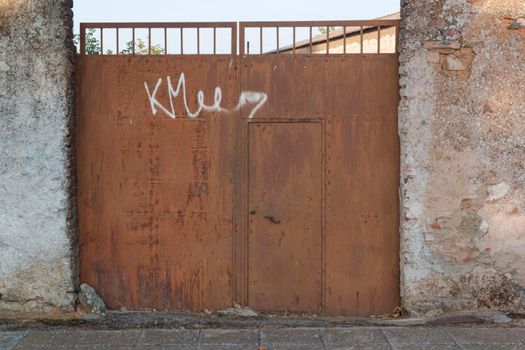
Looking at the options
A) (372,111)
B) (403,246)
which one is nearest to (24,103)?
(372,111)

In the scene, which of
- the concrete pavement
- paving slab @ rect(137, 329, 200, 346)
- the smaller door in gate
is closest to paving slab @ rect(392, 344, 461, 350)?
the concrete pavement

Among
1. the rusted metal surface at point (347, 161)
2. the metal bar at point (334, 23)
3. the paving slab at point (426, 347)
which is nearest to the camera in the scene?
the paving slab at point (426, 347)

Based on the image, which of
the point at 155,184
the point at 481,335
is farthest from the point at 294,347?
the point at 155,184

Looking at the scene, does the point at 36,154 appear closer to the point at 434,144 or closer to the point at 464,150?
the point at 434,144

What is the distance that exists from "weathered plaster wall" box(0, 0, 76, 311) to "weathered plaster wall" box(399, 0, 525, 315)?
2.83 m

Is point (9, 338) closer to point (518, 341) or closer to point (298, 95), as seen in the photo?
point (298, 95)

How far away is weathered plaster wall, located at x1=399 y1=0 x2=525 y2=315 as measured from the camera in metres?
5.79

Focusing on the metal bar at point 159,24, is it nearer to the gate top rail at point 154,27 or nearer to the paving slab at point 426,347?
the gate top rail at point 154,27

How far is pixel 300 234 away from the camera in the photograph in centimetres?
610

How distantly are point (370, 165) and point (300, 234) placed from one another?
84 centimetres

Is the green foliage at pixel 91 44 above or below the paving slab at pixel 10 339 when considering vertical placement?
above

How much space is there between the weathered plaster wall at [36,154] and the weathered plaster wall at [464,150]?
2826 mm

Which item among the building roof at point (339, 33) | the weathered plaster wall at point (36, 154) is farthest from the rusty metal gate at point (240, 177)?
the building roof at point (339, 33)

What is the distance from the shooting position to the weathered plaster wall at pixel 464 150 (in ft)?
19.0
